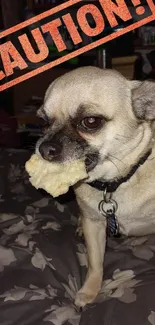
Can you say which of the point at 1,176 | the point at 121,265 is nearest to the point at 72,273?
the point at 121,265

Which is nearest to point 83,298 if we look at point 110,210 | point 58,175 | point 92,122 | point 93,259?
point 93,259

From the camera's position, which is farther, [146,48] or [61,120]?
[146,48]

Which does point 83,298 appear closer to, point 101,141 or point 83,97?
point 101,141

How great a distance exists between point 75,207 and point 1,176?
0.45m

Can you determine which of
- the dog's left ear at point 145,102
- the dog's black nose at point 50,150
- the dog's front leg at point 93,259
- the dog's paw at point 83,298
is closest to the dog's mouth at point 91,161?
the dog's black nose at point 50,150

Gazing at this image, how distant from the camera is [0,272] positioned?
1.48m

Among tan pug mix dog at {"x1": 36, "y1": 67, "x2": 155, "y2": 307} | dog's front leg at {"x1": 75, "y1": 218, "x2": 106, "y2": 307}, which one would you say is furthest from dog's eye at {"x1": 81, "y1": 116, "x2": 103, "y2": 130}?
dog's front leg at {"x1": 75, "y1": 218, "x2": 106, "y2": 307}

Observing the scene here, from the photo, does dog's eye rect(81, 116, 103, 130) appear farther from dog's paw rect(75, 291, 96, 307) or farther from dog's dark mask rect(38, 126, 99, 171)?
dog's paw rect(75, 291, 96, 307)

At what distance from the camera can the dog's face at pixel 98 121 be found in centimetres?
133

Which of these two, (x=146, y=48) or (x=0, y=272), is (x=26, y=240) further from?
(x=146, y=48)

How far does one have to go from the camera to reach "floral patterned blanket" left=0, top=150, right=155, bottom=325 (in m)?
1.27

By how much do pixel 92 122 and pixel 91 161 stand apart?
122 millimetres

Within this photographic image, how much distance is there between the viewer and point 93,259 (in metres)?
1.54

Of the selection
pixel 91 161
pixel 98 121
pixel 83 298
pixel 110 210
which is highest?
pixel 98 121
